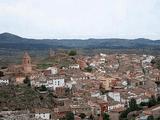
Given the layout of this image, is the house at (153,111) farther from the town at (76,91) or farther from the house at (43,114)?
the house at (43,114)

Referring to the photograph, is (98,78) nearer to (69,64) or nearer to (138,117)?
(69,64)

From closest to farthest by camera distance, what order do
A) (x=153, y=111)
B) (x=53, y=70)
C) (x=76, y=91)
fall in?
1. (x=153, y=111)
2. (x=76, y=91)
3. (x=53, y=70)

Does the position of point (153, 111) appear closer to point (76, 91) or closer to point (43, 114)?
point (43, 114)

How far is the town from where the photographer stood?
49562 mm

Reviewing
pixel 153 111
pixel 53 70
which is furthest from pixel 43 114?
pixel 53 70

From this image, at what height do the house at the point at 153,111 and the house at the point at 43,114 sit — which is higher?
the house at the point at 153,111

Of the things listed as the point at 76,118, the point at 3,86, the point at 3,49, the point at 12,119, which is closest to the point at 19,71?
the point at 3,86

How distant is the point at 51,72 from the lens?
69750 millimetres

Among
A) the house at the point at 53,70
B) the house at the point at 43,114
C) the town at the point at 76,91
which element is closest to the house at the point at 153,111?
the town at the point at 76,91

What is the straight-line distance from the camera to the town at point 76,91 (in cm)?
4956

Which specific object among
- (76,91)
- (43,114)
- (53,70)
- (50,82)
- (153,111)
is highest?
(53,70)

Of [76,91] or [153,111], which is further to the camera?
[76,91]

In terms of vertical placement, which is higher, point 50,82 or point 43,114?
point 50,82

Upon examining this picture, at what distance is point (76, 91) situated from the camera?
202 feet
